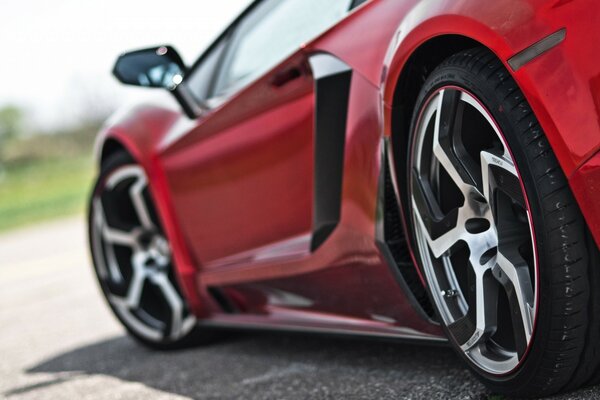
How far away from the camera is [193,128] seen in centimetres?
367

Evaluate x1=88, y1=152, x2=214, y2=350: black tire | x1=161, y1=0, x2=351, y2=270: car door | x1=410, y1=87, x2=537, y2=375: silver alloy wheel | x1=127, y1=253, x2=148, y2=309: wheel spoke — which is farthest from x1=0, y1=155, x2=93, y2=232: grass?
x1=410, y1=87, x2=537, y2=375: silver alloy wheel

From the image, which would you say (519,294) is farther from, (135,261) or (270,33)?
(135,261)

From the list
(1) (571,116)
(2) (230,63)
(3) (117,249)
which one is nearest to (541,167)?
(1) (571,116)

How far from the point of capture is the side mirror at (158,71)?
378cm

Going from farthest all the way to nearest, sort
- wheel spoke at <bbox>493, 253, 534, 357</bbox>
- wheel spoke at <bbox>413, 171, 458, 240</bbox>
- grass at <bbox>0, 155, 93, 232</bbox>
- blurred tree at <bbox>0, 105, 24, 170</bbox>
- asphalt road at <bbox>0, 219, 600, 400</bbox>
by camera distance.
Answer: blurred tree at <bbox>0, 105, 24, 170</bbox> → grass at <bbox>0, 155, 93, 232</bbox> → asphalt road at <bbox>0, 219, 600, 400</bbox> → wheel spoke at <bbox>413, 171, 458, 240</bbox> → wheel spoke at <bbox>493, 253, 534, 357</bbox>

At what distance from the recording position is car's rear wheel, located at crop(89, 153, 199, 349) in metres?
4.11

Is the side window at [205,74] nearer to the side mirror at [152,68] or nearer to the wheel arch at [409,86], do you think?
the side mirror at [152,68]

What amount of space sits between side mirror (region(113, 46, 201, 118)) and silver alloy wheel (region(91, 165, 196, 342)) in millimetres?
437

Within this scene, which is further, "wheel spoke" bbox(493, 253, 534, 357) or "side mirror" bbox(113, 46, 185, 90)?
"side mirror" bbox(113, 46, 185, 90)

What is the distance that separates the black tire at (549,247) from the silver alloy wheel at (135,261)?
226cm

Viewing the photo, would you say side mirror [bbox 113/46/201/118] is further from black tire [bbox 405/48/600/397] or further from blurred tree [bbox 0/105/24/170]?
blurred tree [bbox 0/105/24/170]

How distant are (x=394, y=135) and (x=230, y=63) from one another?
1.40m

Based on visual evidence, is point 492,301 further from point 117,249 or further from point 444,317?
point 117,249

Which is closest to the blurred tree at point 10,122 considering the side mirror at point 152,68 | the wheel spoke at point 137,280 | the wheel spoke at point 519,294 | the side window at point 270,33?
the wheel spoke at point 137,280
